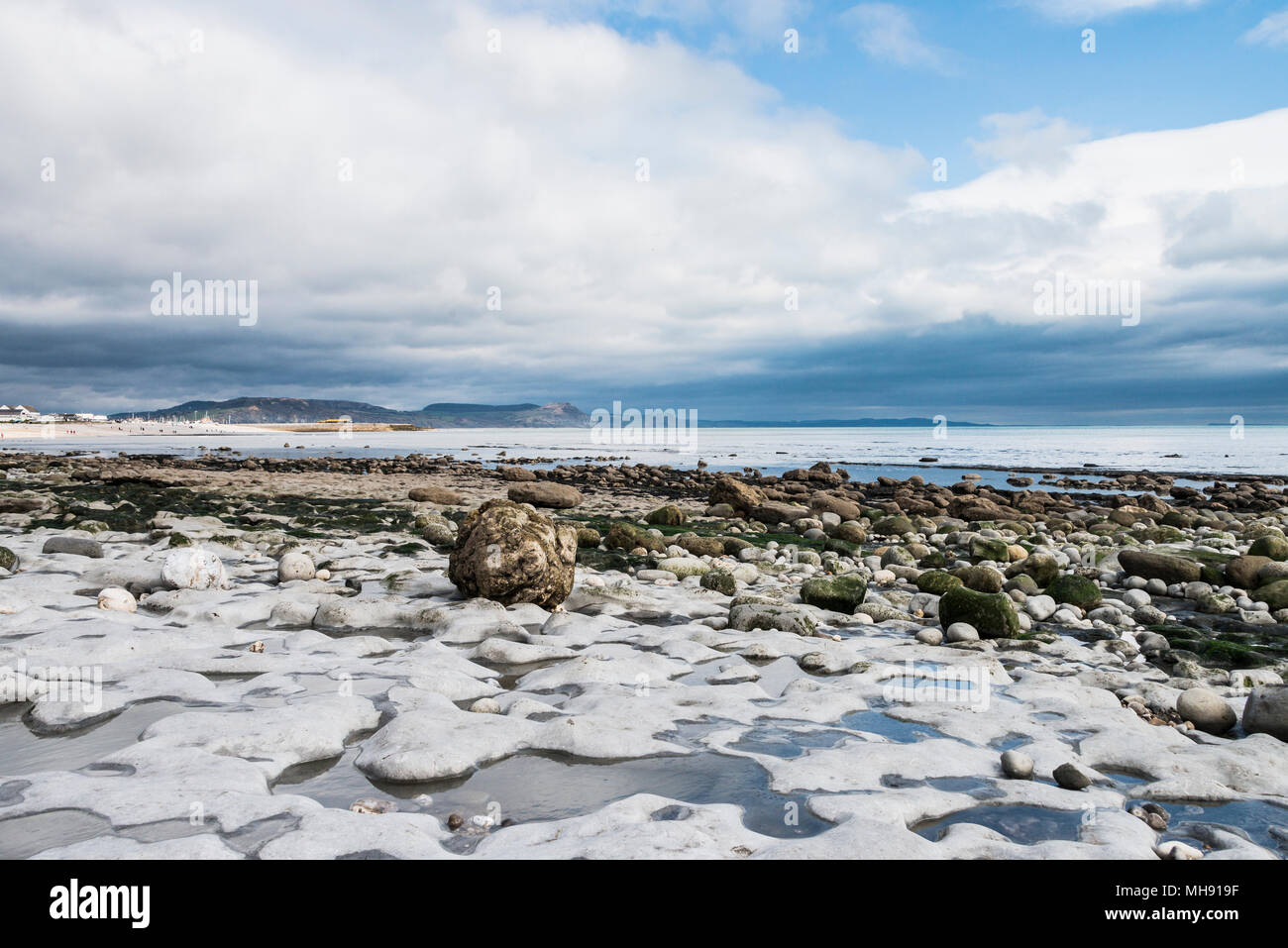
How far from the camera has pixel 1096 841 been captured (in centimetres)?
311

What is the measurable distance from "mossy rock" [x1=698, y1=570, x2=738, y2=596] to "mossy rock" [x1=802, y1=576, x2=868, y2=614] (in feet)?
3.08

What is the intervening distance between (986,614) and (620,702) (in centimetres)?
409

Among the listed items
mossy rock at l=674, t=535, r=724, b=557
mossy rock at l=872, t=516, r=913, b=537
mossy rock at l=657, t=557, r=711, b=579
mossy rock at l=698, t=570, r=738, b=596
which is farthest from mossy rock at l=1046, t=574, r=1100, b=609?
mossy rock at l=872, t=516, r=913, b=537

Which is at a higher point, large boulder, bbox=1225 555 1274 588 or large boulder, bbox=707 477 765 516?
large boulder, bbox=707 477 765 516

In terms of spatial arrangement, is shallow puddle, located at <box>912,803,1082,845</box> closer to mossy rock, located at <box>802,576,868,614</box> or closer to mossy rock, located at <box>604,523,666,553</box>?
mossy rock, located at <box>802,576,868,614</box>

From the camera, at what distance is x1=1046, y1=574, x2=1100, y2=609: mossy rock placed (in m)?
8.19

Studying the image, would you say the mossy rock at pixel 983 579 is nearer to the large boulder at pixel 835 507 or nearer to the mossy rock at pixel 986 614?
the mossy rock at pixel 986 614

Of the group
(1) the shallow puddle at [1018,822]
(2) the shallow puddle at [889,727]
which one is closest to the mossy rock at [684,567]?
(2) the shallow puddle at [889,727]

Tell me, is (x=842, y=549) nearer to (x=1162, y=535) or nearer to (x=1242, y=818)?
(x=1162, y=535)

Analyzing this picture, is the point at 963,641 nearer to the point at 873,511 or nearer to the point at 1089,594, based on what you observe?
the point at 1089,594

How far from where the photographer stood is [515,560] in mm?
7430
